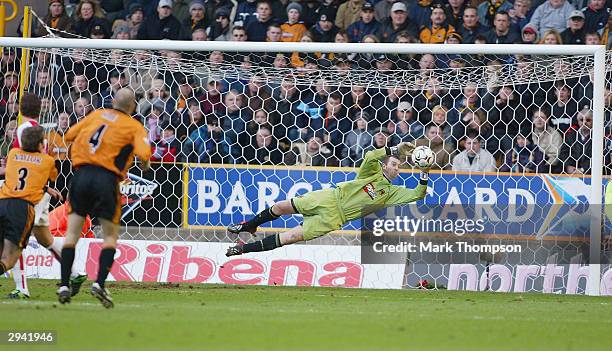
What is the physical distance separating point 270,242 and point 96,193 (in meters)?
3.78

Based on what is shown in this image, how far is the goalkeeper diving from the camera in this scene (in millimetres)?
12391

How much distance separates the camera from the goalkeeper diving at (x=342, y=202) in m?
12.4

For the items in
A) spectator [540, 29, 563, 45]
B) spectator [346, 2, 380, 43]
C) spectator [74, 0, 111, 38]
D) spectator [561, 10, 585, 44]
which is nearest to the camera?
spectator [540, 29, 563, 45]

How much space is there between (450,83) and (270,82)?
7.81ft

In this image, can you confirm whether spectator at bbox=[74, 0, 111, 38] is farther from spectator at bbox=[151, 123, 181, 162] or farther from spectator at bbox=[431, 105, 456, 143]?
spectator at bbox=[431, 105, 456, 143]

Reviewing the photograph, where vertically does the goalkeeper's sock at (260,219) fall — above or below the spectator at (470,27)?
below

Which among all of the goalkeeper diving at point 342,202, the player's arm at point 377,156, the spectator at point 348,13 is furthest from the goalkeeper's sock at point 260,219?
the spectator at point 348,13

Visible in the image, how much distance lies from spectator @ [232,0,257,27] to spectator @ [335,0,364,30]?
4.45 feet

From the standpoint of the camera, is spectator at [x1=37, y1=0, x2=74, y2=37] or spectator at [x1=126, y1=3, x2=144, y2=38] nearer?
spectator at [x1=126, y1=3, x2=144, y2=38]

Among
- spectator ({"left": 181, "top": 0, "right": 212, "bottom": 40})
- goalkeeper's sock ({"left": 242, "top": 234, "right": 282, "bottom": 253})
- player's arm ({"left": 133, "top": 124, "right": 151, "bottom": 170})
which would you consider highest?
spectator ({"left": 181, "top": 0, "right": 212, "bottom": 40})

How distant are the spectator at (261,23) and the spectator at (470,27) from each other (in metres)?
3.01

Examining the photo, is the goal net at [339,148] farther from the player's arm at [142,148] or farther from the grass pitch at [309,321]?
the player's arm at [142,148]

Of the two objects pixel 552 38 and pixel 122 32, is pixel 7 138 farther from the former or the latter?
pixel 552 38

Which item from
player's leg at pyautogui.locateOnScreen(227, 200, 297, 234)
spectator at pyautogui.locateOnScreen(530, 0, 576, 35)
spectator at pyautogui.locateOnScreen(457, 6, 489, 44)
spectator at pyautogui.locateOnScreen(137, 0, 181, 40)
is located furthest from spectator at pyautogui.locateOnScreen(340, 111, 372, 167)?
spectator at pyautogui.locateOnScreen(137, 0, 181, 40)
